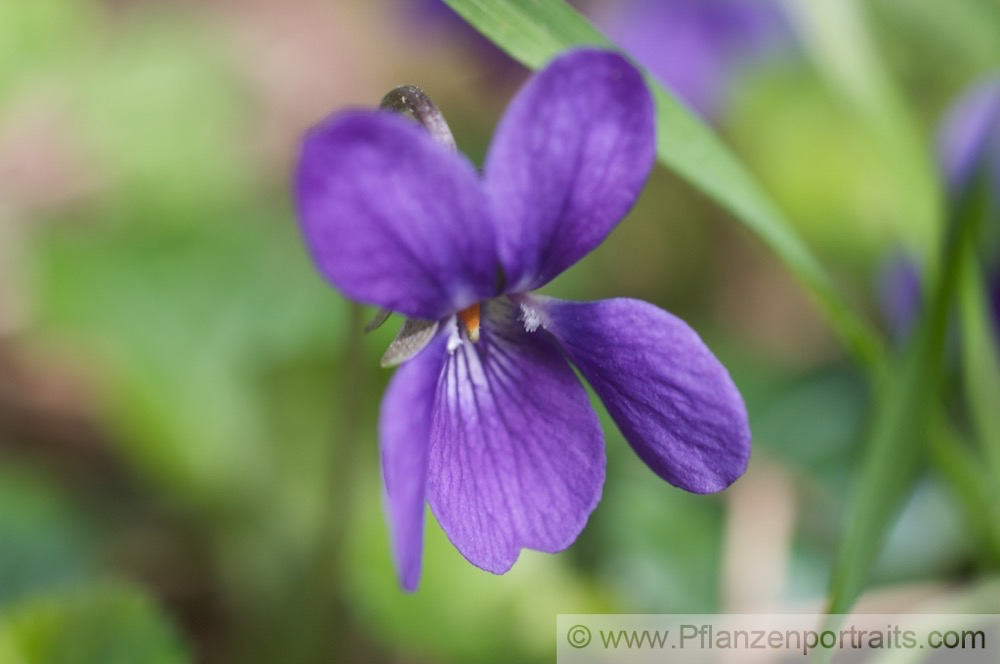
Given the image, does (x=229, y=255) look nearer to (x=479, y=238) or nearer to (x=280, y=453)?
(x=280, y=453)

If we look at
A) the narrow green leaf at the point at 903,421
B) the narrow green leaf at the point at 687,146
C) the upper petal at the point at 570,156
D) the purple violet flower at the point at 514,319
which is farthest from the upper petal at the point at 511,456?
the narrow green leaf at the point at 903,421

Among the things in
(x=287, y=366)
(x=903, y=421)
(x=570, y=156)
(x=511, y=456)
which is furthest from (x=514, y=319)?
(x=287, y=366)

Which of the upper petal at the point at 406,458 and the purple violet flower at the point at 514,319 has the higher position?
the purple violet flower at the point at 514,319

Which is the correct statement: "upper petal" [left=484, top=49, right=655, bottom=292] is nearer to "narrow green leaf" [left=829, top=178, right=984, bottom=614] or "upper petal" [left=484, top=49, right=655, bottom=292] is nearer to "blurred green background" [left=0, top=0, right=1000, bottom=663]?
"blurred green background" [left=0, top=0, right=1000, bottom=663]

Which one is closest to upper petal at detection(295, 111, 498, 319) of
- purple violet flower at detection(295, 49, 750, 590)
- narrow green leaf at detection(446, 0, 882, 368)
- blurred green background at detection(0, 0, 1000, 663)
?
purple violet flower at detection(295, 49, 750, 590)

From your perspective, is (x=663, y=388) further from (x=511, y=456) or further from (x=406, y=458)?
(x=406, y=458)

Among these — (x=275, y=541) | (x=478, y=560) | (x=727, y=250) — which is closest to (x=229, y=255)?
(x=275, y=541)

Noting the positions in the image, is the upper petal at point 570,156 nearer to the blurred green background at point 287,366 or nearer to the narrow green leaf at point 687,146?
the narrow green leaf at point 687,146
